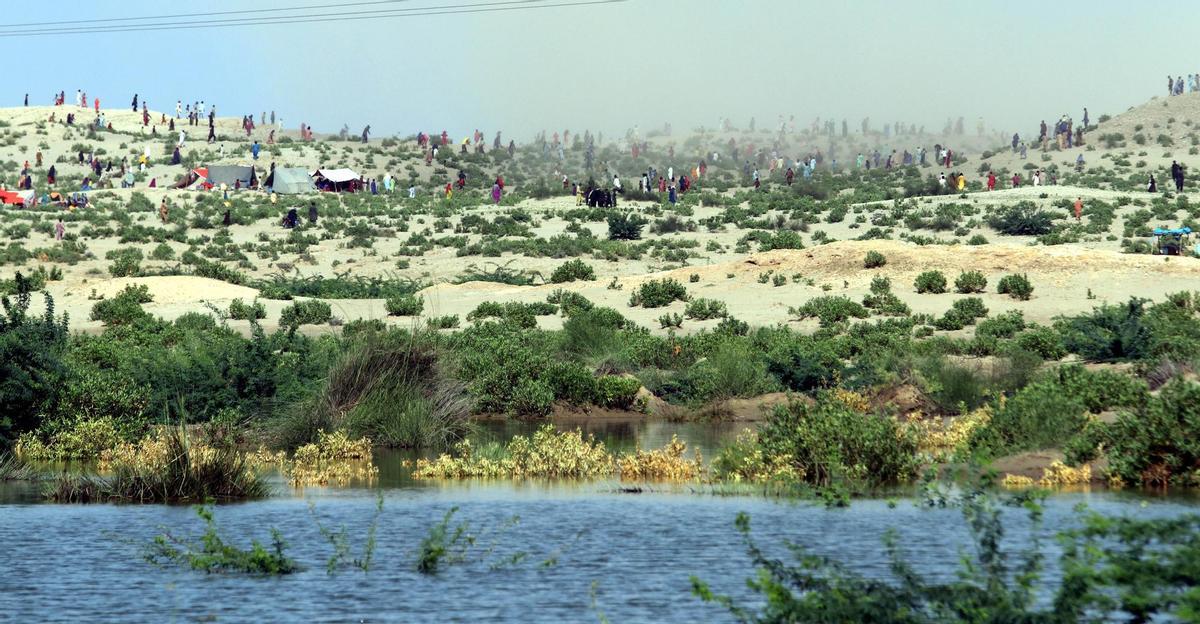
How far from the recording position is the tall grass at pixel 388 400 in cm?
2522

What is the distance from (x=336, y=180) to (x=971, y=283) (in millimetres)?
55882

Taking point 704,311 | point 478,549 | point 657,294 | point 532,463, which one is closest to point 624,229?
point 657,294

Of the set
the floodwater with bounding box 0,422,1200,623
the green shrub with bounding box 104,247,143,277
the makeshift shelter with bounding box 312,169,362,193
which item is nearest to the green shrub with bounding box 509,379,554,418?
the floodwater with bounding box 0,422,1200,623

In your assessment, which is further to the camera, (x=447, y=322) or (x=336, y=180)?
(x=336, y=180)

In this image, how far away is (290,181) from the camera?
301ft

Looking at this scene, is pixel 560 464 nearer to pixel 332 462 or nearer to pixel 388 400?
pixel 332 462

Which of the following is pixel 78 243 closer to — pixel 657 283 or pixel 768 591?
pixel 657 283

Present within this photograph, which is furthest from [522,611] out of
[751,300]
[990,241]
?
[990,241]

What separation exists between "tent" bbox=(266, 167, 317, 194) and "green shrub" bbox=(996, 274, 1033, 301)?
176 feet

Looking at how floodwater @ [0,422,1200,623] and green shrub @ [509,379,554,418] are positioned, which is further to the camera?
green shrub @ [509,379,554,418]

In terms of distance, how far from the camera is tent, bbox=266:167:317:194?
90.6 m

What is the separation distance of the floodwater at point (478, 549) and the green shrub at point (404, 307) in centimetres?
2362

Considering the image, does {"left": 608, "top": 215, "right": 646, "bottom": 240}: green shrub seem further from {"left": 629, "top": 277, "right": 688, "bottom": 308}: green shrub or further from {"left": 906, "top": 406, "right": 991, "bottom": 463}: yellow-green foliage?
{"left": 906, "top": 406, "right": 991, "bottom": 463}: yellow-green foliage

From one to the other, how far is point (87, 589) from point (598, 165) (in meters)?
116
